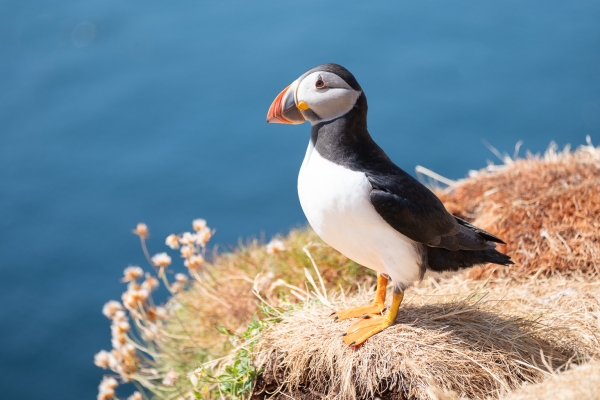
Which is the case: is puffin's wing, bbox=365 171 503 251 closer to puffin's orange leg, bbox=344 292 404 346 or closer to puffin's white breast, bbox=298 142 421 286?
puffin's white breast, bbox=298 142 421 286

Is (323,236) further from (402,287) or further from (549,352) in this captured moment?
(549,352)

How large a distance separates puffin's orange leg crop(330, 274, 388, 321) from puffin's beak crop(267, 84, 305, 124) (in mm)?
738

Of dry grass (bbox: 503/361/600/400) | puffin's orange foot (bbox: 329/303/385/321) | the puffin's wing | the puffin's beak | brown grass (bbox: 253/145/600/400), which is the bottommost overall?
dry grass (bbox: 503/361/600/400)

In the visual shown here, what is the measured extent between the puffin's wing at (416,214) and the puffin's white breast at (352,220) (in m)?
0.04

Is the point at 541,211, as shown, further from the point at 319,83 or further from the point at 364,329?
the point at 319,83

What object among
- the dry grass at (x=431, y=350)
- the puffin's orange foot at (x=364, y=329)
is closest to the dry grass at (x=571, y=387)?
the dry grass at (x=431, y=350)

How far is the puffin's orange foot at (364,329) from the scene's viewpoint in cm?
237

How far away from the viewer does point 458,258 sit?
8.27ft

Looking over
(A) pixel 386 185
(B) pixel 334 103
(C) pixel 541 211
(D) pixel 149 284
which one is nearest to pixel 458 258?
(A) pixel 386 185

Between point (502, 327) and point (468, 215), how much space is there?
63.5 inches

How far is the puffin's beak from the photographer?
2.36 meters

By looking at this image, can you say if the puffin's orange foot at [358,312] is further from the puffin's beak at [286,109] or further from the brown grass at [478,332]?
the puffin's beak at [286,109]

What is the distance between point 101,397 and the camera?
10.4 ft

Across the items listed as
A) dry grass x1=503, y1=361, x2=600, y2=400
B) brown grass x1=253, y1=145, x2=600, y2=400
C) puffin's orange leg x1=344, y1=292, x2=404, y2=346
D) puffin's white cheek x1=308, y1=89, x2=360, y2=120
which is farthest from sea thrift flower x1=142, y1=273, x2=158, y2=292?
dry grass x1=503, y1=361, x2=600, y2=400
